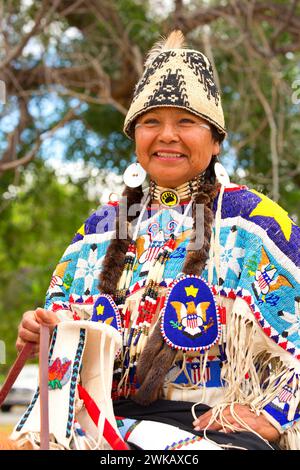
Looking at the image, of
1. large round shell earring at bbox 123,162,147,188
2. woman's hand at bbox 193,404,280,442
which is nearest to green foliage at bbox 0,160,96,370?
large round shell earring at bbox 123,162,147,188

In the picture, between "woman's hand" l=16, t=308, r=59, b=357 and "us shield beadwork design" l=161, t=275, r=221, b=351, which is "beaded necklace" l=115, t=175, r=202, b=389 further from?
"woman's hand" l=16, t=308, r=59, b=357

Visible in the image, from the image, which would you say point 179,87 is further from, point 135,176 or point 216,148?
point 135,176

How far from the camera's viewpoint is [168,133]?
2664 mm

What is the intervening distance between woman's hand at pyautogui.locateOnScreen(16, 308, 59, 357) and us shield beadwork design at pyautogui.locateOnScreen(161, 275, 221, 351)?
1.20 ft

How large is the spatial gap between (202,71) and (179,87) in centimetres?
15

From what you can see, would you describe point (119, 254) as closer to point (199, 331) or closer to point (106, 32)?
point (199, 331)

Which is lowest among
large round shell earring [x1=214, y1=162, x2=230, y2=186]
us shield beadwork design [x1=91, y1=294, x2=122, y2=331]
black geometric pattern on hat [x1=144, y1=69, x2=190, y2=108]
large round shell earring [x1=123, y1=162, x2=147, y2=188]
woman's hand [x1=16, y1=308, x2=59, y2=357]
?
woman's hand [x1=16, y1=308, x2=59, y2=357]

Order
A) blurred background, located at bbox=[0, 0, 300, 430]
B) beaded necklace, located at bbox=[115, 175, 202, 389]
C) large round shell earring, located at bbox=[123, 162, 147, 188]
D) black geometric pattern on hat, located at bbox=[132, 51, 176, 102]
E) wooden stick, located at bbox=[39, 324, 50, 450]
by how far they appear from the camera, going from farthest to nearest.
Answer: blurred background, located at bbox=[0, 0, 300, 430], large round shell earring, located at bbox=[123, 162, 147, 188], black geometric pattern on hat, located at bbox=[132, 51, 176, 102], beaded necklace, located at bbox=[115, 175, 202, 389], wooden stick, located at bbox=[39, 324, 50, 450]

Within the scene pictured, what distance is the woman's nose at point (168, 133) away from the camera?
2.66m

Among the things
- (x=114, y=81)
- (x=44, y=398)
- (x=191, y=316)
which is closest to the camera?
(x=44, y=398)

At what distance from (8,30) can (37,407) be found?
16.7 feet

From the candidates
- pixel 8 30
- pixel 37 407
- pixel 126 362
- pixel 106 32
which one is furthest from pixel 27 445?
pixel 106 32

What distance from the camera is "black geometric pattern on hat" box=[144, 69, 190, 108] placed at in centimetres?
265

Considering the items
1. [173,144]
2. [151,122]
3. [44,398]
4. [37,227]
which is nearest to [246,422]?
[44,398]
